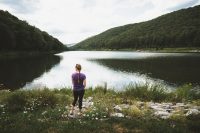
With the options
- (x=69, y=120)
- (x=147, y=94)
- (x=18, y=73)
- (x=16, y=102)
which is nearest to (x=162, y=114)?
(x=69, y=120)

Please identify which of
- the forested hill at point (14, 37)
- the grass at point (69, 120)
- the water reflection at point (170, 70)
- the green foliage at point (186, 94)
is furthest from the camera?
the forested hill at point (14, 37)

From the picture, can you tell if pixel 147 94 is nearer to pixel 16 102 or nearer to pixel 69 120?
pixel 69 120

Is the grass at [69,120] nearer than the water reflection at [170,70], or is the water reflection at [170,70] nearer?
the grass at [69,120]

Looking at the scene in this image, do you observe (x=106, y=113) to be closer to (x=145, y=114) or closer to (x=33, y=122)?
(x=145, y=114)

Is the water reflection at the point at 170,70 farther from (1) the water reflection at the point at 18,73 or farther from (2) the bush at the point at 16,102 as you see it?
(2) the bush at the point at 16,102

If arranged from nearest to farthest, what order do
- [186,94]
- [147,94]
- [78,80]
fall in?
[78,80] < [147,94] < [186,94]

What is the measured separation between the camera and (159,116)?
10383mm

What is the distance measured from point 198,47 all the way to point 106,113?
148 m

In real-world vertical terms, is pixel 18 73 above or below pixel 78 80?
below

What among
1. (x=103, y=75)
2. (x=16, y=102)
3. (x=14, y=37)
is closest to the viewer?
(x=16, y=102)

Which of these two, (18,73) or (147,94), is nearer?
(147,94)

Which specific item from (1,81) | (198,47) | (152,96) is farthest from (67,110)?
(198,47)

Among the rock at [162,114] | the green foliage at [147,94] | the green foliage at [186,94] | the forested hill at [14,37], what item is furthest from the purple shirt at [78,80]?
the forested hill at [14,37]

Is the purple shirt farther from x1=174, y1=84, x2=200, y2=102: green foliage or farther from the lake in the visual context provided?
the lake
